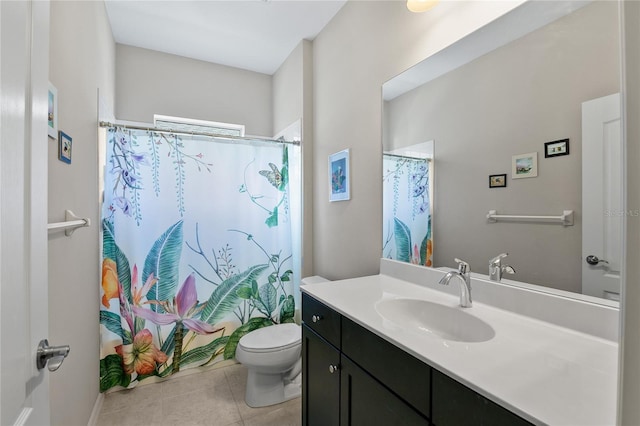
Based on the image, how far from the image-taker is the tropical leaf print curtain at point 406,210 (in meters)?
1.45

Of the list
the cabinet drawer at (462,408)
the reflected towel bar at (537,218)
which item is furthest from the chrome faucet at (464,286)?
the cabinet drawer at (462,408)

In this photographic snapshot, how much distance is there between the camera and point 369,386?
97cm

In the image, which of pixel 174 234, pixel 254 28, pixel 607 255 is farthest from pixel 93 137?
pixel 607 255

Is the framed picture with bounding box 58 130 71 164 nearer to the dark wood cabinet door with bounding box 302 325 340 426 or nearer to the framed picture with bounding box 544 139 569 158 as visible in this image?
the dark wood cabinet door with bounding box 302 325 340 426

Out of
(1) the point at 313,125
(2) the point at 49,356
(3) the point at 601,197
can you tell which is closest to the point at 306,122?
(1) the point at 313,125

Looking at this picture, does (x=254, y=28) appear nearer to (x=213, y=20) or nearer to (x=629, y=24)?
(x=213, y=20)

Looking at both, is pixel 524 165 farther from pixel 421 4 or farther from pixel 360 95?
pixel 360 95

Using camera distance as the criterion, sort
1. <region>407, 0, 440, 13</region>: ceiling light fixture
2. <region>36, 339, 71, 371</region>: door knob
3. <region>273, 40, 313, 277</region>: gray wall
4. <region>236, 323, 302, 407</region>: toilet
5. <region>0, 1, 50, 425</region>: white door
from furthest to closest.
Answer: <region>273, 40, 313, 277</region>: gray wall
<region>236, 323, 302, 407</region>: toilet
<region>407, 0, 440, 13</region>: ceiling light fixture
<region>36, 339, 71, 371</region>: door knob
<region>0, 1, 50, 425</region>: white door

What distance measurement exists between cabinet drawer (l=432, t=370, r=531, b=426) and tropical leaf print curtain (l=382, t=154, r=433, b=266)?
0.76 metres

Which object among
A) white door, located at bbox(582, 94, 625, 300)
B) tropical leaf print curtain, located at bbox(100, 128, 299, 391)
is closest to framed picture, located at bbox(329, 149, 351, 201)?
tropical leaf print curtain, located at bbox(100, 128, 299, 391)

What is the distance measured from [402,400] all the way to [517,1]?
4.51ft

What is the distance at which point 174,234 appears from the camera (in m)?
2.07

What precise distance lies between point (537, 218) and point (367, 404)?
2.80 ft

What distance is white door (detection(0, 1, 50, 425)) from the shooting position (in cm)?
51
